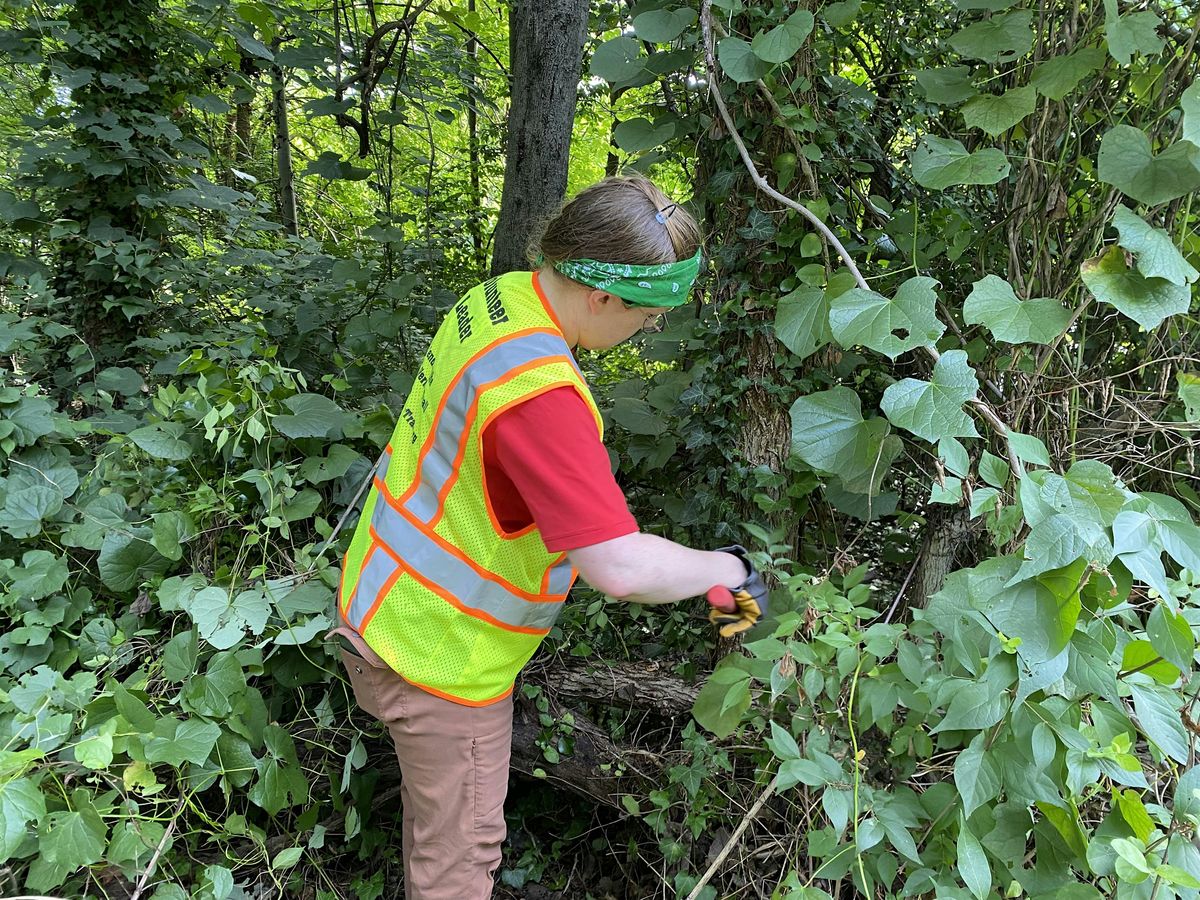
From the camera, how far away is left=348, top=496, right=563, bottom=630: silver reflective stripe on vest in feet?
4.19

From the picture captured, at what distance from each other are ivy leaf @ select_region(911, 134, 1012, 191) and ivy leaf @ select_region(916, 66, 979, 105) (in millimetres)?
149

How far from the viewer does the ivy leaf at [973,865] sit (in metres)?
1.00

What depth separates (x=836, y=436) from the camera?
147 cm

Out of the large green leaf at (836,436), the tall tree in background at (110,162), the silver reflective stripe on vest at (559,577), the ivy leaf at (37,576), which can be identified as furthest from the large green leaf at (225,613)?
the tall tree in background at (110,162)

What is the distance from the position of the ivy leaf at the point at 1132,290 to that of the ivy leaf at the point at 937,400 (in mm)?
271

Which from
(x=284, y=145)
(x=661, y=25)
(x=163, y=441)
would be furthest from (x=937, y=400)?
(x=284, y=145)

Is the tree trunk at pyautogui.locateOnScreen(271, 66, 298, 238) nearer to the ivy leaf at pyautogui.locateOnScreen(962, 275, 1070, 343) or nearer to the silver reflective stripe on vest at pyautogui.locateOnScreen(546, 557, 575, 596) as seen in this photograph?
the silver reflective stripe on vest at pyautogui.locateOnScreen(546, 557, 575, 596)

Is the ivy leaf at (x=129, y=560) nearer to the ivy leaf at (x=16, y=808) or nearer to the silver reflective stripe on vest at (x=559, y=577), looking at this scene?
the ivy leaf at (x=16, y=808)

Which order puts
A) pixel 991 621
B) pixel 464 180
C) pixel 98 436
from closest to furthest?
1. pixel 991 621
2. pixel 98 436
3. pixel 464 180

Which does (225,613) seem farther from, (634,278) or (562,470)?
(634,278)

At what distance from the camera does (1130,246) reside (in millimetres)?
1158

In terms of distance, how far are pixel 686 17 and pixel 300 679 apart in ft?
5.80

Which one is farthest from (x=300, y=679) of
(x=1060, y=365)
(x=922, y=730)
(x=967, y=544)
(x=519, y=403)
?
(x=1060, y=365)

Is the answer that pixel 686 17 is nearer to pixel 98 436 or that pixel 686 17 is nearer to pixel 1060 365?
pixel 1060 365
